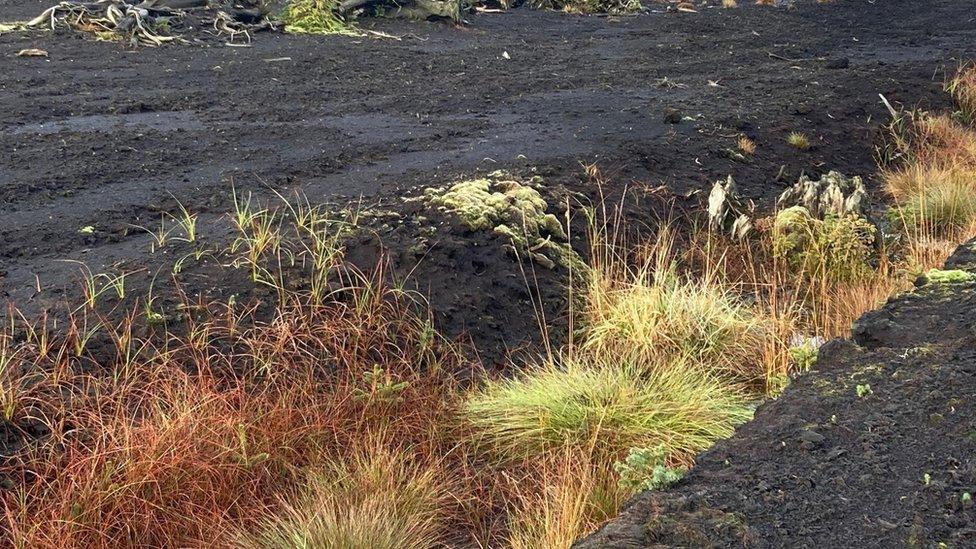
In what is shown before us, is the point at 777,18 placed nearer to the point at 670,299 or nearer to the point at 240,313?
the point at 670,299

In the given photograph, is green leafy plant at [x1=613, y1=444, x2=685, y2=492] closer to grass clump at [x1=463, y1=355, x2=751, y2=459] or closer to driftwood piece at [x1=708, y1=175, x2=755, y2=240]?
grass clump at [x1=463, y1=355, x2=751, y2=459]

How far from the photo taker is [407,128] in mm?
7496

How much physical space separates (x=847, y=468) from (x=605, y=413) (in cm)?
120

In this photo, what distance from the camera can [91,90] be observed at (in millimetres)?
8336

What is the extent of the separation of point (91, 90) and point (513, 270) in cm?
521

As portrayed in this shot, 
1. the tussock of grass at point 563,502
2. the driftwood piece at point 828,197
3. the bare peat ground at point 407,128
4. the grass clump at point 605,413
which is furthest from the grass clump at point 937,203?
the tussock of grass at point 563,502

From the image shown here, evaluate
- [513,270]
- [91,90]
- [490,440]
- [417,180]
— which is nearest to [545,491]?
[490,440]

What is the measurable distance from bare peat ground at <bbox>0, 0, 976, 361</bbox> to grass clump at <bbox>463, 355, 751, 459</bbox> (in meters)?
0.77

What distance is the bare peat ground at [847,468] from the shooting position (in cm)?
231

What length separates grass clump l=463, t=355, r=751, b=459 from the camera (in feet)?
11.7

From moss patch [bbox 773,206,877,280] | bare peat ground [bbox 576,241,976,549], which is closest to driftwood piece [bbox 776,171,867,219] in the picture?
moss patch [bbox 773,206,877,280]

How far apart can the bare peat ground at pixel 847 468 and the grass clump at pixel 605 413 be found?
448mm

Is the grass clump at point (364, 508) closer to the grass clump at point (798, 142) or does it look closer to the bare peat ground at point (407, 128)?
the bare peat ground at point (407, 128)

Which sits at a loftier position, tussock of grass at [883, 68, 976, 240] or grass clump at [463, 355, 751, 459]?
tussock of grass at [883, 68, 976, 240]
